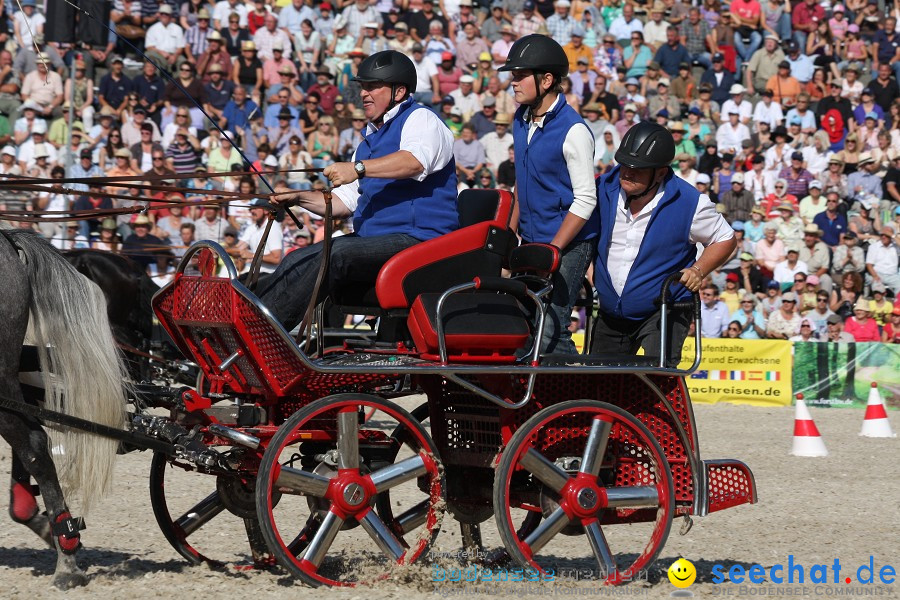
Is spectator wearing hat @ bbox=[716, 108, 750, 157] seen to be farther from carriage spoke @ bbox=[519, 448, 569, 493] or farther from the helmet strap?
carriage spoke @ bbox=[519, 448, 569, 493]

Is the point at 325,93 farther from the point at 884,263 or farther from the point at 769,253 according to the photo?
the point at 884,263

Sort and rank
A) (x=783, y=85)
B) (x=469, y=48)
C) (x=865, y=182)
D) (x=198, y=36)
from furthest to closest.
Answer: (x=783, y=85)
(x=469, y=48)
(x=865, y=182)
(x=198, y=36)

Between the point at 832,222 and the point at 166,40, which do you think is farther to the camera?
the point at 166,40

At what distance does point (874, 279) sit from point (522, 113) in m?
10.5

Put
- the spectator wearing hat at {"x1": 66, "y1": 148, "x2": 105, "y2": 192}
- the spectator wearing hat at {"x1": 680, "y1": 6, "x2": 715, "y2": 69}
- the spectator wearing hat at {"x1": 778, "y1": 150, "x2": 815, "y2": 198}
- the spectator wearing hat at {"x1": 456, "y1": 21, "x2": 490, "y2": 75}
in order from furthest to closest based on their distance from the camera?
the spectator wearing hat at {"x1": 680, "y1": 6, "x2": 715, "y2": 69}
the spectator wearing hat at {"x1": 456, "y1": 21, "x2": 490, "y2": 75}
the spectator wearing hat at {"x1": 778, "y1": 150, "x2": 815, "y2": 198}
the spectator wearing hat at {"x1": 66, "y1": 148, "x2": 105, "y2": 192}

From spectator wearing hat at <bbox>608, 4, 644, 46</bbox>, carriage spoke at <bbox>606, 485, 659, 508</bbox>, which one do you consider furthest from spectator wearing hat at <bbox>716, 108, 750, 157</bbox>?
carriage spoke at <bbox>606, 485, 659, 508</bbox>

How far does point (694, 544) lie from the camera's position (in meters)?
6.33

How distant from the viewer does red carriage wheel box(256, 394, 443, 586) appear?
4812 mm

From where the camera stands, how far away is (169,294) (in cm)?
532

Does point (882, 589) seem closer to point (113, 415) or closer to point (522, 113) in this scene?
point (522, 113)

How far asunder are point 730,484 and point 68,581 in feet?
9.22

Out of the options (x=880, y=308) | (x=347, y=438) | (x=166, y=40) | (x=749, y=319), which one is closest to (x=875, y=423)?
(x=749, y=319)

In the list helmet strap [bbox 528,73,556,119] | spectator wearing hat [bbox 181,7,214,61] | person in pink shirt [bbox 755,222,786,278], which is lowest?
person in pink shirt [bbox 755,222,786,278]

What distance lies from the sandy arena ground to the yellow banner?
4.01 metres
